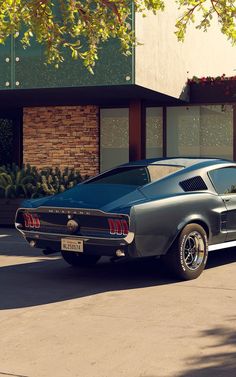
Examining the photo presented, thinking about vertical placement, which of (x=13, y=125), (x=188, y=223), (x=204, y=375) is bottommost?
(x=204, y=375)

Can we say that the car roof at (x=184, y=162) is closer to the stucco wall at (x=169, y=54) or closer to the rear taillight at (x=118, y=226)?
the rear taillight at (x=118, y=226)

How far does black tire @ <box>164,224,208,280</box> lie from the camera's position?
25.3 ft

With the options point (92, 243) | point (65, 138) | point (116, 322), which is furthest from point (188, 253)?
point (65, 138)

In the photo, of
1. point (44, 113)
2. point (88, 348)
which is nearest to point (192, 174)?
point (88, 348)

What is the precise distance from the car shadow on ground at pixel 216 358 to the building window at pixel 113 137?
13.0 m

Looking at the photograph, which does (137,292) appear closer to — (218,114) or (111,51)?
(111,51)

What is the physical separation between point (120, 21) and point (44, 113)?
6.55 m

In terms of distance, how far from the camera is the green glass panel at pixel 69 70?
553 inches

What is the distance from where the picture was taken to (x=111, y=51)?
47.0ft

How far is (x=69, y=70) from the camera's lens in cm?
1453

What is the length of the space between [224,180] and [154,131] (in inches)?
380

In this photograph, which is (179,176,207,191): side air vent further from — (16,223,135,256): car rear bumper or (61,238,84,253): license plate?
(61,238,84,253): license plate

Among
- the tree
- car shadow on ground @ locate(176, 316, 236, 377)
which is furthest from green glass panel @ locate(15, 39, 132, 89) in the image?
car shadow on ground @ locate(176, 316, 236, 377)

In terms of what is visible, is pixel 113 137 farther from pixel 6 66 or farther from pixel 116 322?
pixel 116 322
